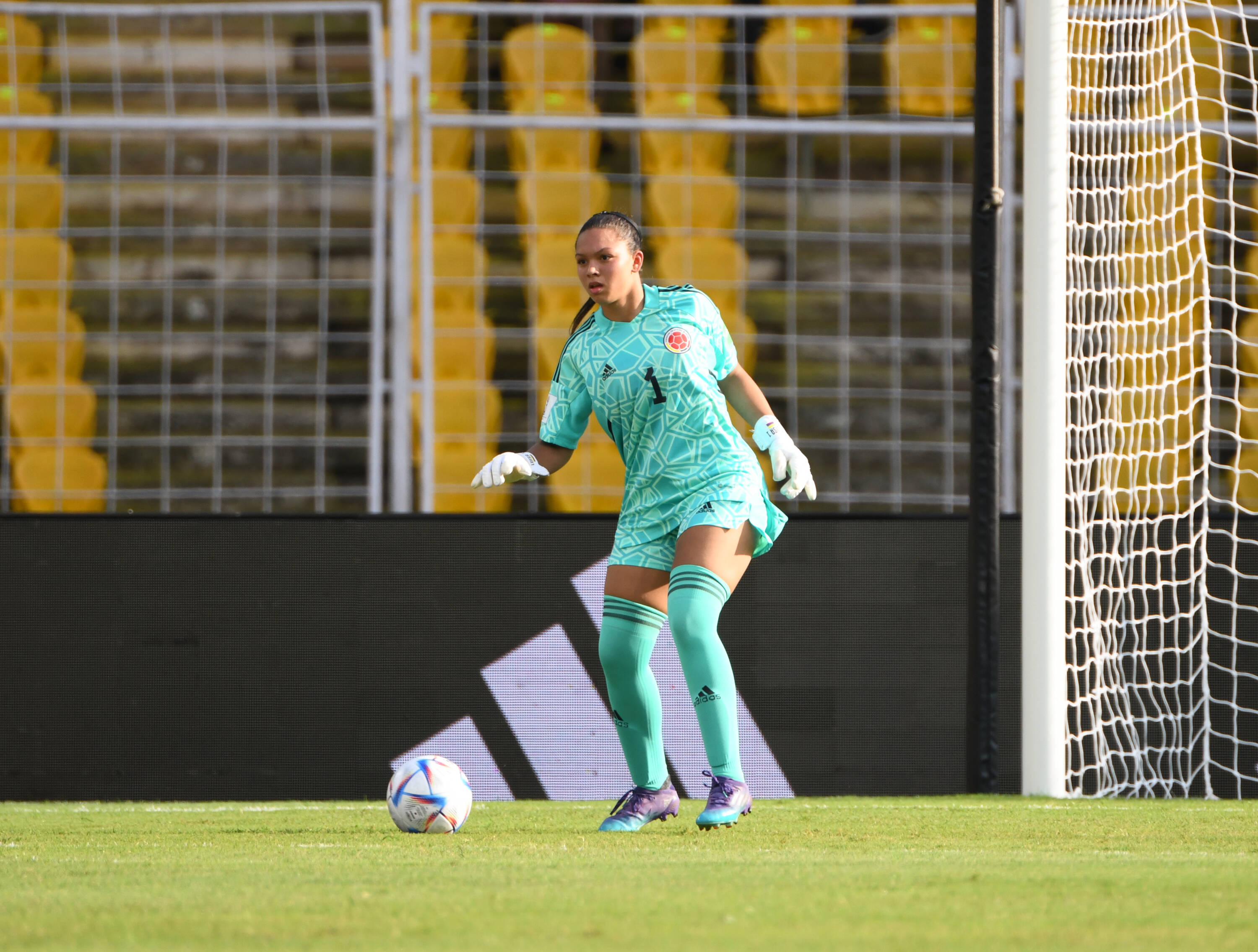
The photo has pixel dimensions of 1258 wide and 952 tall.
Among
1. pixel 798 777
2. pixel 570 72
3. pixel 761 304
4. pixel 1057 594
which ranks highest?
pixel 570 72

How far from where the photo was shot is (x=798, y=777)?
570 cm

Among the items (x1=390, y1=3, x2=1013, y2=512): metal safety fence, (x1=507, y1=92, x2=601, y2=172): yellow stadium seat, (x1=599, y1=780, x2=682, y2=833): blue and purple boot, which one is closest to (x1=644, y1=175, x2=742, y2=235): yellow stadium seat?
(x1=390, y1=3, x2=1013, y2=512): metal safety fence

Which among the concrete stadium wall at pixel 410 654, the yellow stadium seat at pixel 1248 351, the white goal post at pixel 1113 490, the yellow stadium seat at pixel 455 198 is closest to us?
the white goal post at pixel 1113 490

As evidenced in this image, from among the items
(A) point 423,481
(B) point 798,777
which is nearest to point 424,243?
(A) point 423,481

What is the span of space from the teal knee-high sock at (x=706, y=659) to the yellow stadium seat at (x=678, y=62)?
4.45 metres

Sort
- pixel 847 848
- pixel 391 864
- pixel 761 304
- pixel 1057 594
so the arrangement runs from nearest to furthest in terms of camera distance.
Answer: pixel 391 864, pixel 847 848, pixel 1057 594, pixel 761 304

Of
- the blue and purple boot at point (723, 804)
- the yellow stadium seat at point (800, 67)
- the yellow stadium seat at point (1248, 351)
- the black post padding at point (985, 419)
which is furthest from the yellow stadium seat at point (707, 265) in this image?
the blue and purple boot at point (723, 804)

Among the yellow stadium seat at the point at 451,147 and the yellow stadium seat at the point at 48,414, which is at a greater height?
the yellow stadium seat at the point at 451,147

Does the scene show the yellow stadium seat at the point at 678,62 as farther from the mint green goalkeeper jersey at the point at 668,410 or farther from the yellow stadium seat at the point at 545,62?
the mint green goalkeeper jersey at the point at 668,410

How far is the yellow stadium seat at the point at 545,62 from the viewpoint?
7730 millimetres

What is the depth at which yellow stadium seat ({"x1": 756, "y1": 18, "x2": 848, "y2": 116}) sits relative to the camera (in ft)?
25.1

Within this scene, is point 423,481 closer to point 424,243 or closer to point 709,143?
point 424,243

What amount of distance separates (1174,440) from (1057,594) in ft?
3.57

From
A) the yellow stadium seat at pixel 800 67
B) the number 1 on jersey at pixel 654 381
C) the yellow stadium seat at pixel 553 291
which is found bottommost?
the number 1 on jersey at pixel 654 381
